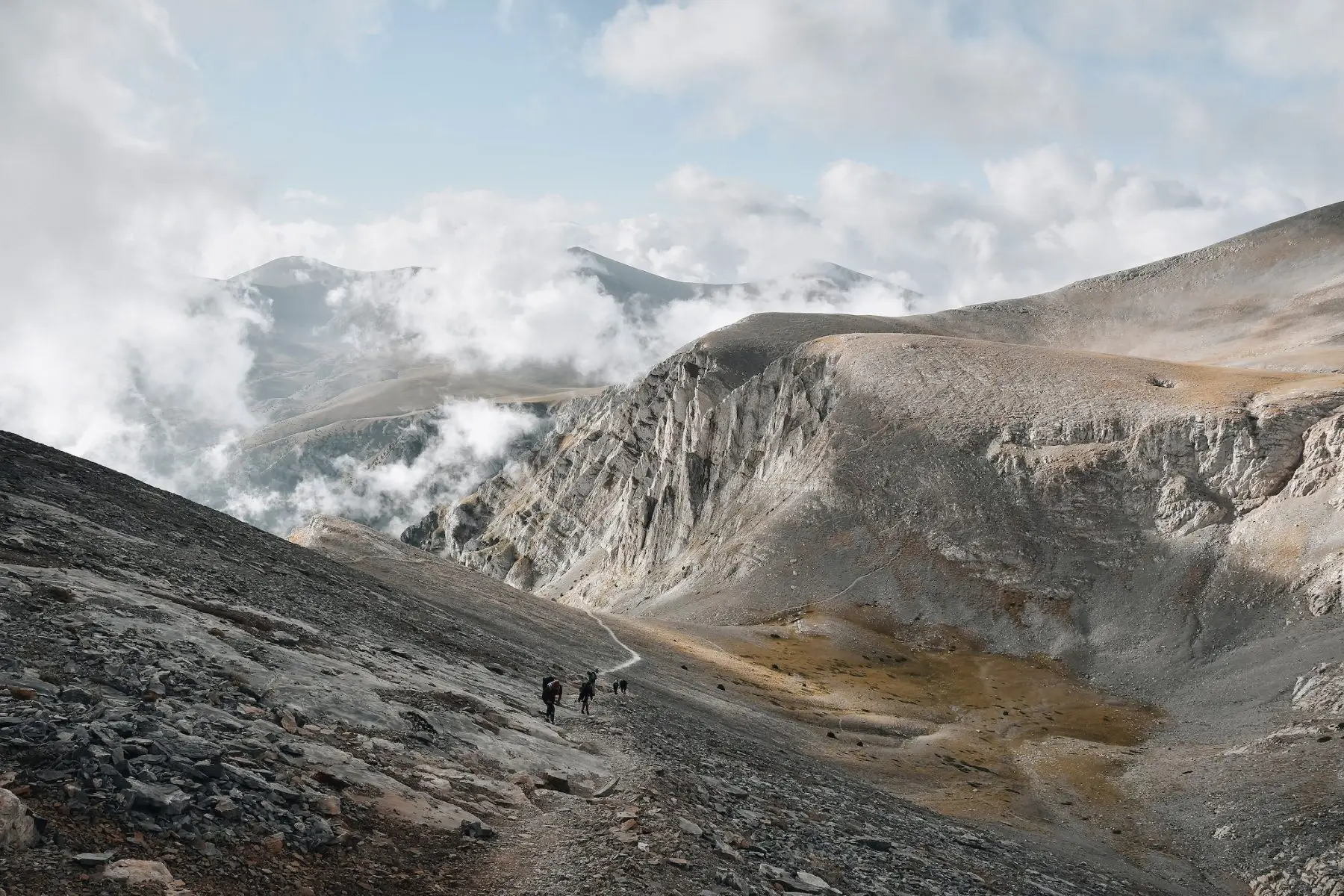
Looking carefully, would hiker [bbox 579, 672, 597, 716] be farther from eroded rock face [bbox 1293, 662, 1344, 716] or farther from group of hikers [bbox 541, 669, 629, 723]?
eroded rock face [bbox 1293, 662, 1344, 716]

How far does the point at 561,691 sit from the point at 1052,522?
249 ft

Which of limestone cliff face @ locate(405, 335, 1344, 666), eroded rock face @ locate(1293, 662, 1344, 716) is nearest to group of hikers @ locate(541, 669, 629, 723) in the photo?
eroded rock face @ locate(1293, 662, 1344, 716)

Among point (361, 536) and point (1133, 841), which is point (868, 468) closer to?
point (361, 536)

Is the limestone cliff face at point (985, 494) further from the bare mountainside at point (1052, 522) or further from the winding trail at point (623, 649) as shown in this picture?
the winding trail at point (623, 649)

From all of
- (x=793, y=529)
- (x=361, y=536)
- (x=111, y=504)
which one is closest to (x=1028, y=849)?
(x=111, y=504)

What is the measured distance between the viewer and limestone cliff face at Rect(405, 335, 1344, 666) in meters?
77.6

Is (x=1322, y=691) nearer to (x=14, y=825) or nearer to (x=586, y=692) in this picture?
(x=586, y=692)

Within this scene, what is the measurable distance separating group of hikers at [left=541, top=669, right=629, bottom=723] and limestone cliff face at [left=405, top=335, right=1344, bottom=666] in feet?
181

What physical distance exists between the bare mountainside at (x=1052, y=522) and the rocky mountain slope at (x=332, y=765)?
1771 cm

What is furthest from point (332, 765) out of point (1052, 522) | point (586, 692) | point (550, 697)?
point (1052, 522)

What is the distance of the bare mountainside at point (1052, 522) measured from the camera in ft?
159

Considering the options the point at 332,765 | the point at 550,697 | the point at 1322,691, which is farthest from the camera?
the point at 1322,691

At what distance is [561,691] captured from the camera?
97.5 ft

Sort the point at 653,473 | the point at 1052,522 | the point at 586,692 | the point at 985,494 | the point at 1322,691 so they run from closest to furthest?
1. the point at 586,692
2. the point at 1322,691
3. the point at 1052,522
4. the point at 985,494
5. the point at 653,473
